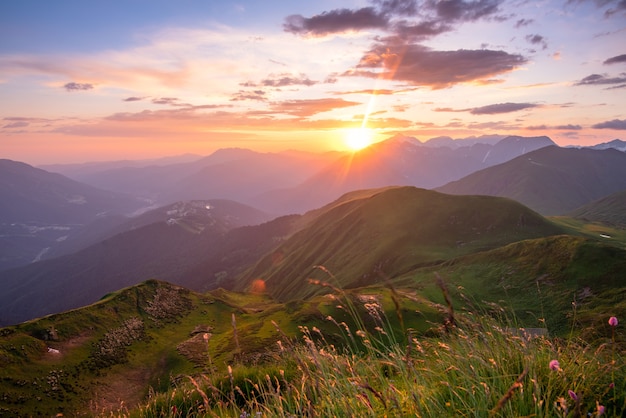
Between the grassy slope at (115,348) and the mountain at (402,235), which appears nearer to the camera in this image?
the grassy slope at (115,348)

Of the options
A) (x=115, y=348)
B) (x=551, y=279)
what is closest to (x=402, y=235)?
(x=551, y=279)

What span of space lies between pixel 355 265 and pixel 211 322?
6760cm

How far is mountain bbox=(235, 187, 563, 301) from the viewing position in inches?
4734

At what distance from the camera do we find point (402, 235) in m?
141

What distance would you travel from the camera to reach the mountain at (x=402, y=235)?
120250 mm

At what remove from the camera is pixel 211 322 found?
275ft

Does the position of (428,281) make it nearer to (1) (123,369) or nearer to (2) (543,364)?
(1) (123,369)

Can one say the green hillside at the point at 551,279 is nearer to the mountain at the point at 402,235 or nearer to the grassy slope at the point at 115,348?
the grassy slope at the point at 115,348

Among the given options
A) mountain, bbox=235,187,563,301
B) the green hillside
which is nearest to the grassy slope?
the green hillside

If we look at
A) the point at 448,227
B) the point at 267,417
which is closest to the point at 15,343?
the point at 267,417

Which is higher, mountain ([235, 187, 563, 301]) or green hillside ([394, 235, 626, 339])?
green hillside ([394, 235, 626, 339])

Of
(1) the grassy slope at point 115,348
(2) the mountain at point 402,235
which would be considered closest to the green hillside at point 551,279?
(1) the grassy slope at point 115,348

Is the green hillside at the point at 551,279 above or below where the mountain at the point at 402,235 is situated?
above

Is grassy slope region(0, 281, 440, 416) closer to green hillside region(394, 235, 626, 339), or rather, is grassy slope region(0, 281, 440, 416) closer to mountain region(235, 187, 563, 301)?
green hillside region(394, 235, 626, 339)
